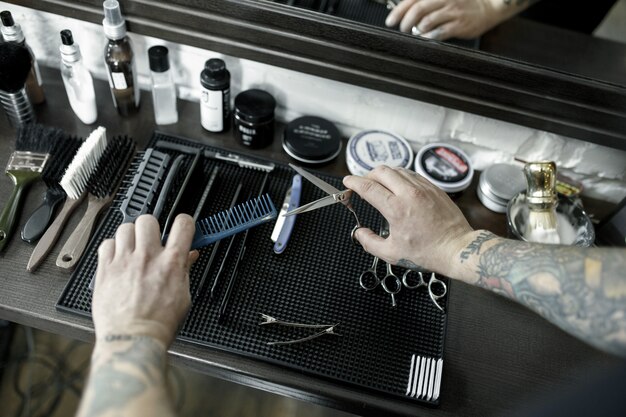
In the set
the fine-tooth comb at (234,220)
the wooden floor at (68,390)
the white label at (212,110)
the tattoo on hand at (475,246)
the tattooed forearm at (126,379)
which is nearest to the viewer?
the tattooed forearm at (126,379)

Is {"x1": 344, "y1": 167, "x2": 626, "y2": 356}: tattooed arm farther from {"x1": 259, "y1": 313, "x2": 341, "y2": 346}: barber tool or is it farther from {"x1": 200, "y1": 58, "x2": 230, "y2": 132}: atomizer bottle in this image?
{"x1": 200, "y1": 58, "x2": 230, "y2": 132}: atomizer bottle

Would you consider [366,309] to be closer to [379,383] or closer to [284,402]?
[379,383]

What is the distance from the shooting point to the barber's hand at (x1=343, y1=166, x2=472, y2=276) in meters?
0.83

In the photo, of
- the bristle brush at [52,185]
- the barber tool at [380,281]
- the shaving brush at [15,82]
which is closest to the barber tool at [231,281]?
the barber tool at [380,281]

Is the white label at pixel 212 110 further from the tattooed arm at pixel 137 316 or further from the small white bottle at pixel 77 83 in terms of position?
the tattooed arm at pixel 137 316

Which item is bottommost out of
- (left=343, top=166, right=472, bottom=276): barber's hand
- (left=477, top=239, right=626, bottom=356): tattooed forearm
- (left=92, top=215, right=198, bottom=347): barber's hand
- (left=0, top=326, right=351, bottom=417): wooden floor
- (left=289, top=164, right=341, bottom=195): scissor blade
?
(left=0, top=326, right=351, bottom=417): wooden floor

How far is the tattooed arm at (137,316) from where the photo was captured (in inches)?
25.4

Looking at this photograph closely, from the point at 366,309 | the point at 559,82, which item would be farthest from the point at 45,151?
the point at 559,82

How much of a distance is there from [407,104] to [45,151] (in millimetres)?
699

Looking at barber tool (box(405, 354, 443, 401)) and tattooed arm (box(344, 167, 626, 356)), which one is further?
barber tool (box(405, 354, 443, 401))

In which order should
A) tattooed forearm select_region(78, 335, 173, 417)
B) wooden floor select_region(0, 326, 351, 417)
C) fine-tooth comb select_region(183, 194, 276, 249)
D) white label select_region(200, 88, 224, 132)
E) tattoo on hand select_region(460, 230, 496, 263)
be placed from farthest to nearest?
wooden floor select_region(0, 326, 351, 417) < white label select_region(200, 88, 224, 132) < fine-tooth comb select_region(183, 194, 276, 249) < tattoo on hand select_region(460, 230, 496, 263) < tattooed forearm select_region(78, 335, 173, 417)

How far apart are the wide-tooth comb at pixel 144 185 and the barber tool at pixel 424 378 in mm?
510

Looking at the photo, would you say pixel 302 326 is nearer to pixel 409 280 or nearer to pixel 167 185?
pixel 409 280

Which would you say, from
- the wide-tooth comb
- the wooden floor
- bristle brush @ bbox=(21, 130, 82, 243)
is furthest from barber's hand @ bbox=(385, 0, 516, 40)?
the wooden floor
